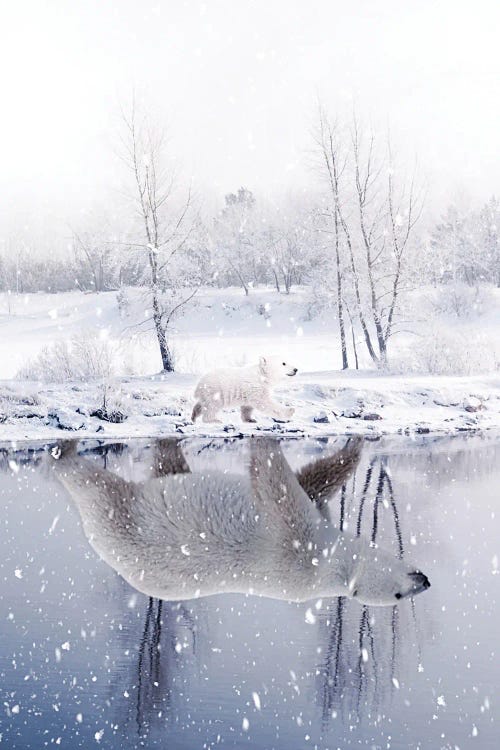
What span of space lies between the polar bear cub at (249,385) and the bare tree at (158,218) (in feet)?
32.1

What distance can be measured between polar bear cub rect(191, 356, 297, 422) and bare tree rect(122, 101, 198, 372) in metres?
9.80

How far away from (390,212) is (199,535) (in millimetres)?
22131

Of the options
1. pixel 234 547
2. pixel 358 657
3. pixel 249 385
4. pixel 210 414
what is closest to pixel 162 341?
pixel 210 414

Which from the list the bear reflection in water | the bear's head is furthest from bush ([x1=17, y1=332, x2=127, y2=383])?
the bear reflection in water

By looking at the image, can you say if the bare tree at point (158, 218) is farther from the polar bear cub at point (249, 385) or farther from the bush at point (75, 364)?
the polar bear cub at point (249, 385)

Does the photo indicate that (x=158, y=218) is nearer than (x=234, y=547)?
No

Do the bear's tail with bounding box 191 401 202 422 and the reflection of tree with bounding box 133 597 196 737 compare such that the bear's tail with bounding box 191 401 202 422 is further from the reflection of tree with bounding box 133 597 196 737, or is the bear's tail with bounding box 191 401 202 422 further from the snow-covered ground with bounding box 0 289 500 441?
the reflection of tree with bounding box 133 597 196 737

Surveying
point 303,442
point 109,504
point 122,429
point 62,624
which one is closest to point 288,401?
point 303,442

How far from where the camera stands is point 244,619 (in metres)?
5.32

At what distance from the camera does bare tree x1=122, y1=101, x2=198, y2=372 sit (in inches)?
910

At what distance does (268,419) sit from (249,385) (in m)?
3.18

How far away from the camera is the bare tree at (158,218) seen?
23.1 m

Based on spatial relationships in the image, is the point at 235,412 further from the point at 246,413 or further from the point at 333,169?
the point at 333,169

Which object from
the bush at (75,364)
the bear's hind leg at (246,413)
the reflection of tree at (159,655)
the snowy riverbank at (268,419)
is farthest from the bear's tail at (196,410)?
the reflection of tree at (159,655)
